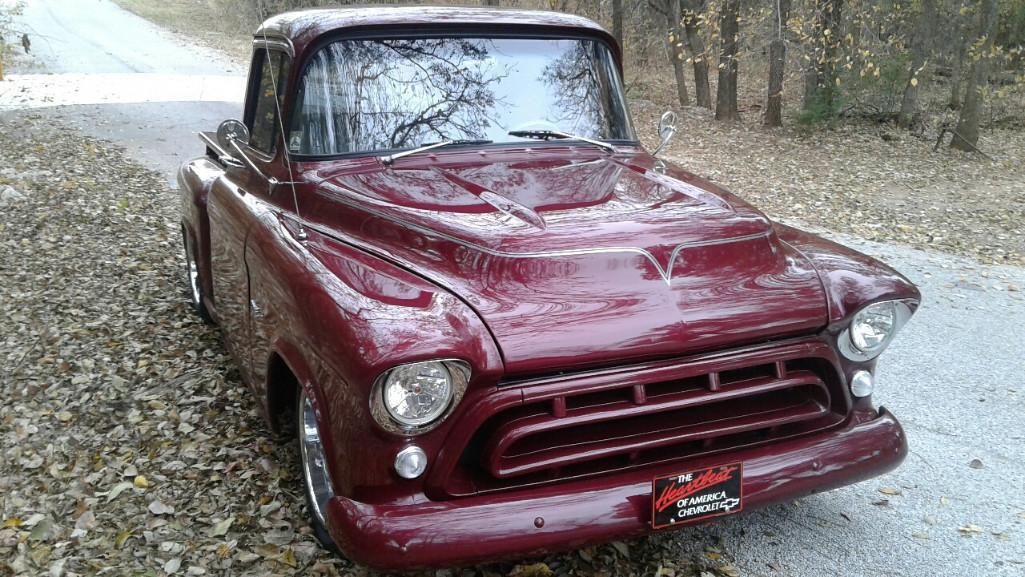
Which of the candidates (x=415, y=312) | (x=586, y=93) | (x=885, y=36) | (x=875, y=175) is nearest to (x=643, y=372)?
(x=415, y=312)

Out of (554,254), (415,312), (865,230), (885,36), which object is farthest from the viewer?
(885,36)

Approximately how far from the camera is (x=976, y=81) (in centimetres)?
1290

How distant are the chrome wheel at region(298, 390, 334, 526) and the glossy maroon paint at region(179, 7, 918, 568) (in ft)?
0.83

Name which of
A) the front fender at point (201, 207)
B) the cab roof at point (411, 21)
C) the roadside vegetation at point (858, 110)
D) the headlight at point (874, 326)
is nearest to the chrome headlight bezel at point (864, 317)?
the headlight at point (874, 326)

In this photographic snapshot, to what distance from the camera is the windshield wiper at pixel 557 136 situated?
3.72 m

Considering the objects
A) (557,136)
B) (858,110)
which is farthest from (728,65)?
(557,136)

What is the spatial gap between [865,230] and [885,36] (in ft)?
34.1

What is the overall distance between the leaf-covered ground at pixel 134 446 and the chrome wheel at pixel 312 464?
7.8 inches

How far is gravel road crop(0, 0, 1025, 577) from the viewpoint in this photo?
3.00 metres

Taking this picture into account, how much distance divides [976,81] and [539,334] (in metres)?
13.3

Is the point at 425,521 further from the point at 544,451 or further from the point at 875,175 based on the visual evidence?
the point at 875,175

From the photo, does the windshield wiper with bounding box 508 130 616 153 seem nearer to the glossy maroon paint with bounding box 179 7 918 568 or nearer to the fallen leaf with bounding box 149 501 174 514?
the glossy maroon paint with bounding box 179 7 918 568

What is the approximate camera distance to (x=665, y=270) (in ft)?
8.79

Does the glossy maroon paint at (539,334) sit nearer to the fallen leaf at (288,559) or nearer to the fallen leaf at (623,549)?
the fallen leaf at (288,559)
